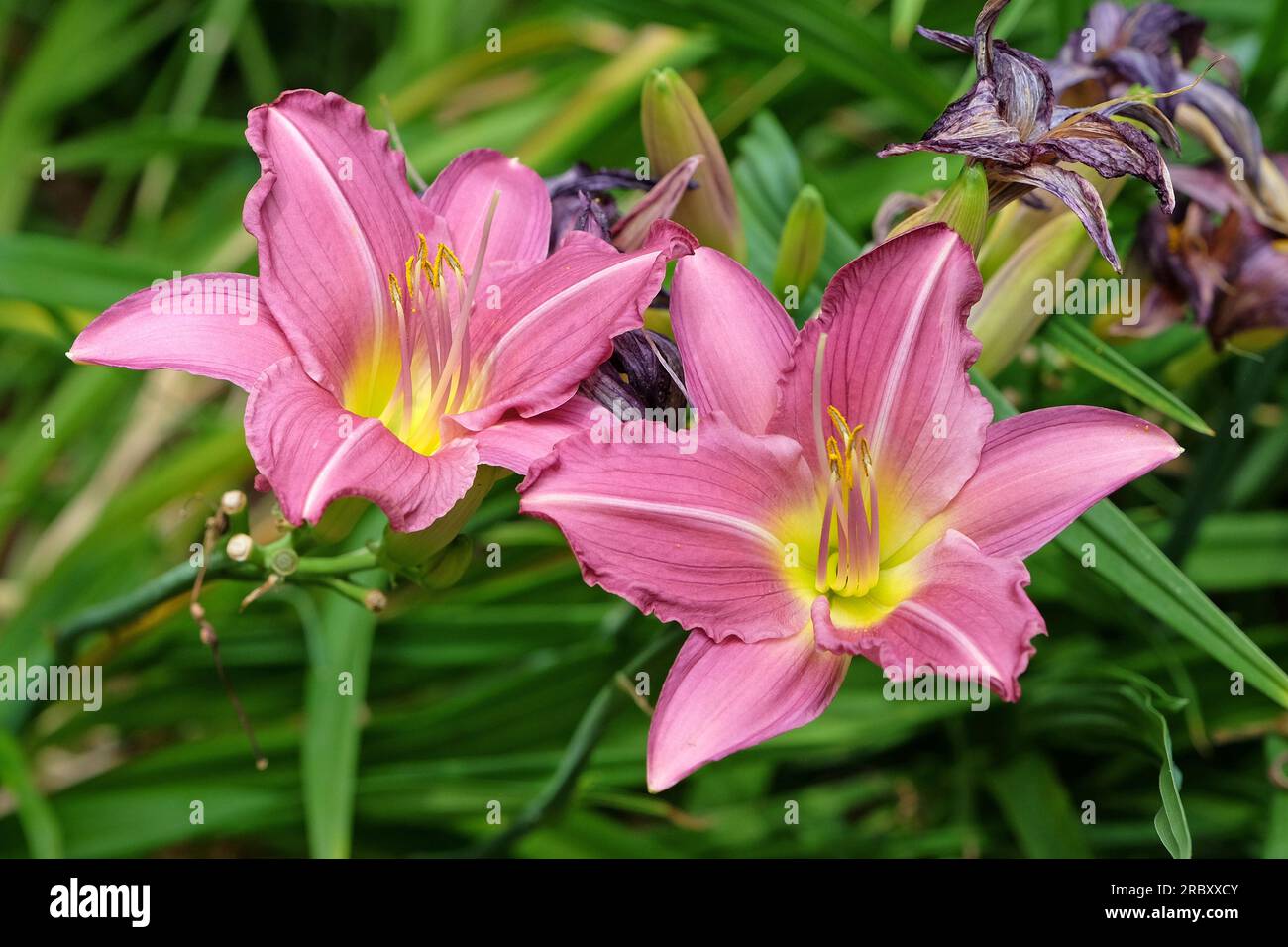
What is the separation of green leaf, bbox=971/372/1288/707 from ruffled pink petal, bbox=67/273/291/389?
1.51ft

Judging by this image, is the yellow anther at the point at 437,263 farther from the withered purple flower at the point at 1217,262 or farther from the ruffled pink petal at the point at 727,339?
the withered purple flower at the point at 1217,262

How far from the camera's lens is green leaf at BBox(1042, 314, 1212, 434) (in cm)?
74

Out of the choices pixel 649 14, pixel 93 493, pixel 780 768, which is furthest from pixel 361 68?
pixel 780 768

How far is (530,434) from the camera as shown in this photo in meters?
0.61

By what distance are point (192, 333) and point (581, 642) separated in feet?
2.33

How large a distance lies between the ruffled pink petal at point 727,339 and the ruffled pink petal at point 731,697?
136 mm

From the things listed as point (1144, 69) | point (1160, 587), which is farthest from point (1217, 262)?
point (1160, 587)

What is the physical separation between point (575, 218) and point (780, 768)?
0.87 metres

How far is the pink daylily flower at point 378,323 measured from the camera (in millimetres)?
578

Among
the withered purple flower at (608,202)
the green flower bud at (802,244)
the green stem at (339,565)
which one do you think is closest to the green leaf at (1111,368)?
the green flower bud at (802,244)

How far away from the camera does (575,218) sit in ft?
2.39
